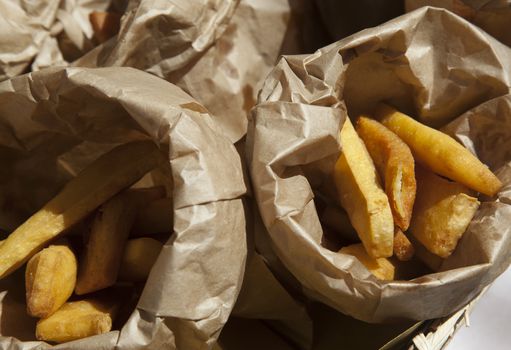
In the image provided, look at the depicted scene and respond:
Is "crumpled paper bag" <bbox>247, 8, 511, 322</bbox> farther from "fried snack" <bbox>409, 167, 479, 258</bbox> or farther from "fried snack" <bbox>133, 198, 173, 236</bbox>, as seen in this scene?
"fried snack" <bbox>133, 198, 173, 236</bbox>

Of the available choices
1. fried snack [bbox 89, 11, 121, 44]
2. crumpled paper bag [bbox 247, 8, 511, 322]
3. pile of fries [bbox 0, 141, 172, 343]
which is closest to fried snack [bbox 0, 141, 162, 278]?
pile of fries [bbox 0, 141, 172, 343]

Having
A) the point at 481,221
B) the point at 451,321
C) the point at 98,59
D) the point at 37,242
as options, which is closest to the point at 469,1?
the point at 481,221

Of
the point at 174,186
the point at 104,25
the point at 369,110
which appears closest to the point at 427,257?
the point at 369,110

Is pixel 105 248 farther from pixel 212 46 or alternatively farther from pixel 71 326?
pixel 212 46

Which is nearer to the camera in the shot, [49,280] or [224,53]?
[49,280]

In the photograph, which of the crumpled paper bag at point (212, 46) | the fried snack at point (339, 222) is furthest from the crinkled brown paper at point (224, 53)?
the fried snack at point (339, 222)

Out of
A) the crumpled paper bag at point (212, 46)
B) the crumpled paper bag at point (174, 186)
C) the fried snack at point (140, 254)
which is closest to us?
the crumpled paper bag at point (174, 186)

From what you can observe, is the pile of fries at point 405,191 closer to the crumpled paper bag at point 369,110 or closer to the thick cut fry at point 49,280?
the crumpled paper bag at point 369,110
